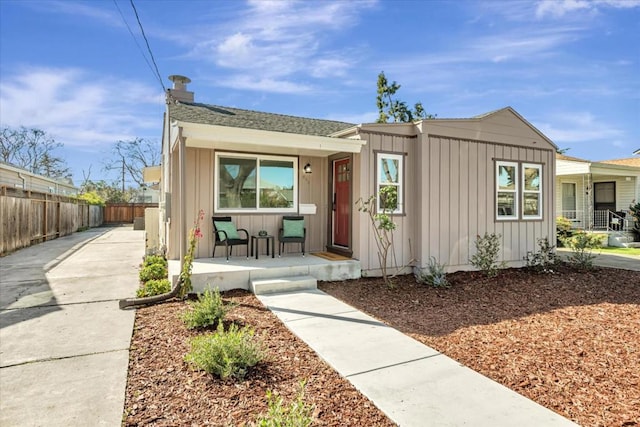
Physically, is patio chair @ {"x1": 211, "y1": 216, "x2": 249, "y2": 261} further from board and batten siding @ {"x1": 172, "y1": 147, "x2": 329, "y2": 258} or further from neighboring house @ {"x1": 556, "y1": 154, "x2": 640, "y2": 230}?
neighboring house @ {"x1": 556, "y1": 154, "x2": 640, "y2": 230}

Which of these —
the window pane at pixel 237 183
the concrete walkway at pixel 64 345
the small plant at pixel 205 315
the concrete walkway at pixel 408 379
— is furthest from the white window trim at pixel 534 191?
the concrete walkway at pixel 64 345

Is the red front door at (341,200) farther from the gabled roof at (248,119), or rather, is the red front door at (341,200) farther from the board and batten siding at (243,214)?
the gabled roof at (248,119)

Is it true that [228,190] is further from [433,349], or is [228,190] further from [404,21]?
[404,21]

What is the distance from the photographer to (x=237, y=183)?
718cm

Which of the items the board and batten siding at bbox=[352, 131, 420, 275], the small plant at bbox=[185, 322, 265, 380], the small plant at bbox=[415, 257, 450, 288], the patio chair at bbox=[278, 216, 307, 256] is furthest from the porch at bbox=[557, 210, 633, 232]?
the small plant at bbox=[185, 322, 265, 380]

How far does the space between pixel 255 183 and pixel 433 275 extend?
3.97 meters

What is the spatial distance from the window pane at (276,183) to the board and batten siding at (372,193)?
1724 millimetres

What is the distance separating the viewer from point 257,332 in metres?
3.71

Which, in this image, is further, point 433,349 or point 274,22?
point 274,22

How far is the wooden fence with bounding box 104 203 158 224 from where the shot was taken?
2555 centimetres

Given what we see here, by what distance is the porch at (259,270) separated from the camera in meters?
5.27

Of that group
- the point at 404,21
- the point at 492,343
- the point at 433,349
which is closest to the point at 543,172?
the point at 404,21

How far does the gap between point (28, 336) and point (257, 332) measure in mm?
2444

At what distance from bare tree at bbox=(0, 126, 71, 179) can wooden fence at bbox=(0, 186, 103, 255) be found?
14.2 m
